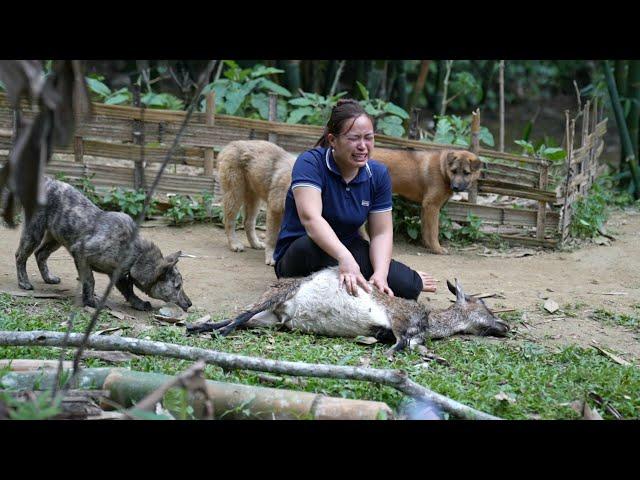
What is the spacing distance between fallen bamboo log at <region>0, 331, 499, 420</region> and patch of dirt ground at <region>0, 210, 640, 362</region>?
1353mm

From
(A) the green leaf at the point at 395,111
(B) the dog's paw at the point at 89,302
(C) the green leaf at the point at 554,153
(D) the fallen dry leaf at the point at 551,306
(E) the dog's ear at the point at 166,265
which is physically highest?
(A) the green leaf at the point at 395,111

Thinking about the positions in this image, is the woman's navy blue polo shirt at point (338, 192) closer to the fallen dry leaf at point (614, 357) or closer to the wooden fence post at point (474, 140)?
the fallen dry leaf at point (614, 357)

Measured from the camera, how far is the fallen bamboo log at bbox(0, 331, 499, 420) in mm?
3959

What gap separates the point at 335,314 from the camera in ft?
18.3

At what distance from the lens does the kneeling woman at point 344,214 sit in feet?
18.6

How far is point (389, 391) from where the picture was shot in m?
4.30

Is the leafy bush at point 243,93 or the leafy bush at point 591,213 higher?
the leafy bush at point 243,93

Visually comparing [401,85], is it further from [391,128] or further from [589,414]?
[589,414]

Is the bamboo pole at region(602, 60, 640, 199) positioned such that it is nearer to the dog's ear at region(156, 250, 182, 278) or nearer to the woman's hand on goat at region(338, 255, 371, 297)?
the woman's hand on goat at region(338, 255, 371, 297)

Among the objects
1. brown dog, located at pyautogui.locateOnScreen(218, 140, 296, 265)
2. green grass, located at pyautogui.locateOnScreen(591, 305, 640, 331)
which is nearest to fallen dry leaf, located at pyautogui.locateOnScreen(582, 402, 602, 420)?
green grass, located at pyautogui.locateOnScreen(591, 305, 640, 331)

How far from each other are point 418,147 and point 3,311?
5408mm

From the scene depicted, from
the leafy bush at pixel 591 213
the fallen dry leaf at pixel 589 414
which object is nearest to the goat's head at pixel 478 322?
the fallen dry leaf at pixel 589 414
